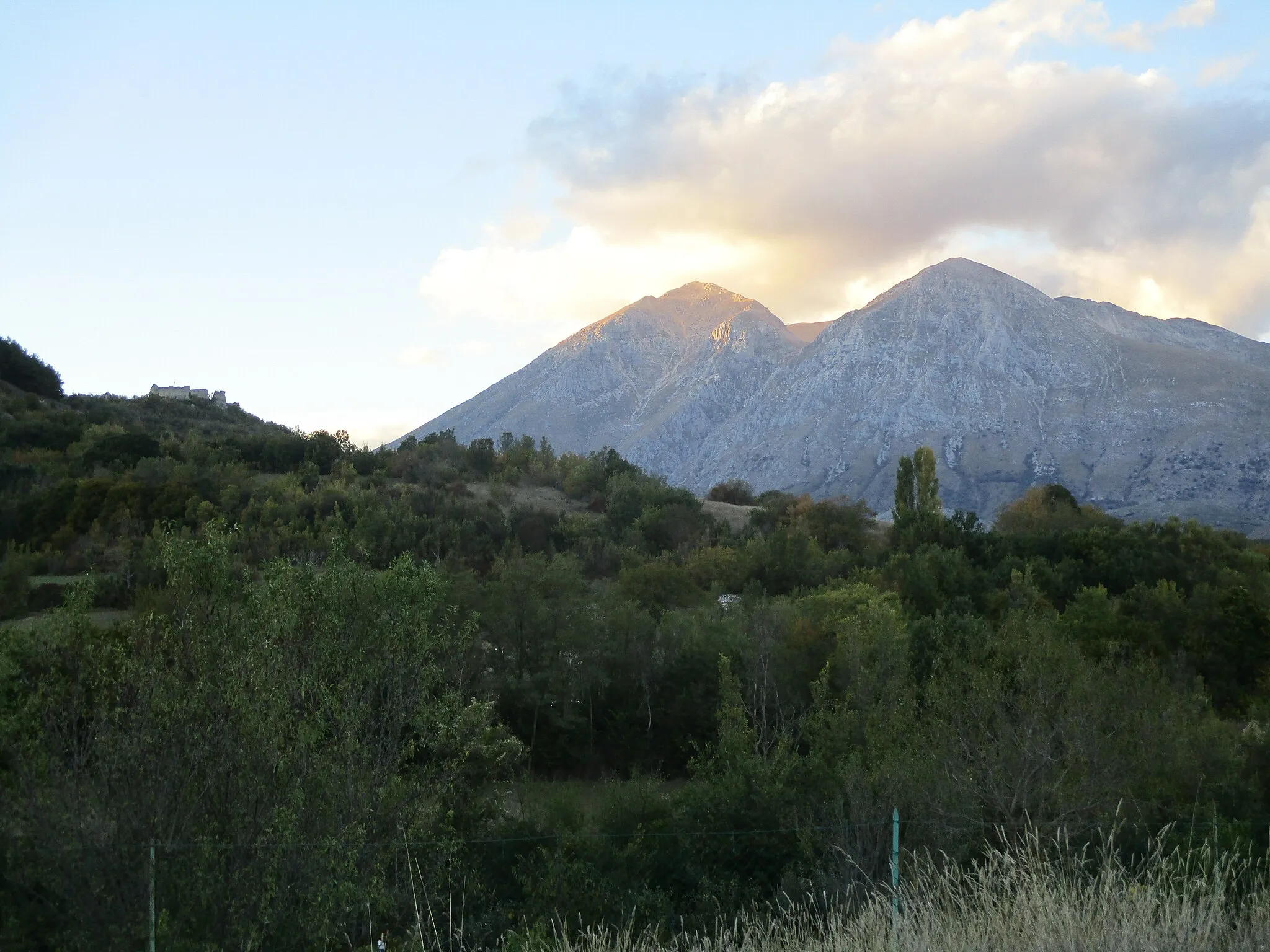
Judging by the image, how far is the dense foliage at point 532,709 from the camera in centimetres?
1002

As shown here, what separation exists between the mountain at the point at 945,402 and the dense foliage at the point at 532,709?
68.3m

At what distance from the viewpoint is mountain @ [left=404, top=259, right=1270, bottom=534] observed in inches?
4304

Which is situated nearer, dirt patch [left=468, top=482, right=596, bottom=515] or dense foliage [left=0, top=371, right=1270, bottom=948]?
dense foliage [left=0, top=371, right=1270, bottom=948]

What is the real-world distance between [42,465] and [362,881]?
40877 millimetres

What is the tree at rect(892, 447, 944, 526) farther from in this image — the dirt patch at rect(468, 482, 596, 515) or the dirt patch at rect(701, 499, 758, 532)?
the dirt patch at rect(468, 482, 596, 515)

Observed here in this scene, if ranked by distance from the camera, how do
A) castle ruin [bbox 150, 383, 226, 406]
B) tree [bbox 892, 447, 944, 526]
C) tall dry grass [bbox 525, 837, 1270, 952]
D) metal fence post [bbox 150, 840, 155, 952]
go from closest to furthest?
tall dry grass [bbox 525, 837, 1270, 952] → metal fence post [bbox 150, 840, 155, 952] → tree [bbox 892, 447, 944, 526] → castle ruin [bbox 150, 383, 226, 406]

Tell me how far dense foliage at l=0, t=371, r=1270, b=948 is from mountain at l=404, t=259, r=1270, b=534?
224 ft

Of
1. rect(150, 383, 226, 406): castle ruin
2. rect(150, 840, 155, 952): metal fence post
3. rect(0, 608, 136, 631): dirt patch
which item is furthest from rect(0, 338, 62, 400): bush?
rect(150, 840, 155, 952): metal fence post

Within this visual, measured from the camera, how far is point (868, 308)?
16300cm

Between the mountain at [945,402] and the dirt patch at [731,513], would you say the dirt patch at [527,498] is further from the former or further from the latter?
the mountain at [945,402]

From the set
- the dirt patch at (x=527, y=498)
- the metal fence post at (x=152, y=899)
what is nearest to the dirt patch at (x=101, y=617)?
the metal fence post at (x=152, y=899)

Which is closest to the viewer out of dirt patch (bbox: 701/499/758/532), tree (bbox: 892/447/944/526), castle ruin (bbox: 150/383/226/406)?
tree (bbox: 892/447/944/526)

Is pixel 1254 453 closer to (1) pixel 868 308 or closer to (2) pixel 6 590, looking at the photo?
(1) pixel 868 308

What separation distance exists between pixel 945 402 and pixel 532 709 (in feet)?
377
